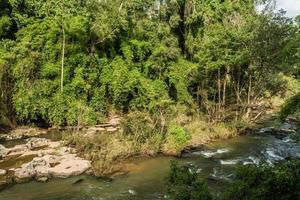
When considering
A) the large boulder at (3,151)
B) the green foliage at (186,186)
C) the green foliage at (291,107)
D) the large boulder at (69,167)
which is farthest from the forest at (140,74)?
the green foliage at (291,107)

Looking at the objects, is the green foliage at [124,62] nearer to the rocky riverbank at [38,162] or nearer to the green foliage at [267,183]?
the rocky riverbank at [38,162]

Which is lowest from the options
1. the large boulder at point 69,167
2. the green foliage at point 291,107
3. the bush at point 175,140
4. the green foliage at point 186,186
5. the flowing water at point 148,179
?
the flowing water at point 148,179

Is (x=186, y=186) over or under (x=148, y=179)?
over

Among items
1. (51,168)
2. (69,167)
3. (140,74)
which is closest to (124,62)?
(140,74)

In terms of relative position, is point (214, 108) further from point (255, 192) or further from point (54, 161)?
point (255, 192)

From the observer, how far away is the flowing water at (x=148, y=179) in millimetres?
15143

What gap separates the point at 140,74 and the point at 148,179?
651 inches

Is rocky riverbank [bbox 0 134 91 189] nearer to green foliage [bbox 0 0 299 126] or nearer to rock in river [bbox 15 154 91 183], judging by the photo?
rock in river [bbox 15 154 91 183]

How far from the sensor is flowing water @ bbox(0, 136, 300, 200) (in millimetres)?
15143

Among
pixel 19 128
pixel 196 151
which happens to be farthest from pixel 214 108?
pixel 19 128

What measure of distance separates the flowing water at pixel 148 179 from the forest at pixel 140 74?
64 cm

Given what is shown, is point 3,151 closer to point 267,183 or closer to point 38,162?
point 38,162

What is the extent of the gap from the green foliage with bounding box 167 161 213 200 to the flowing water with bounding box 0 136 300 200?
384 cm

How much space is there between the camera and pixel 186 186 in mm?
9789
